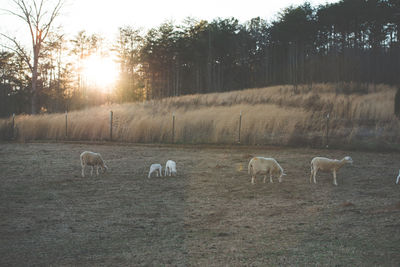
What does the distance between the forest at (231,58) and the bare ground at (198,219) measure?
3083 centimetres

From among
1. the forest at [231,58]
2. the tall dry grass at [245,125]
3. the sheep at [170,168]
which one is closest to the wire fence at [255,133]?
the tall dry grass at [245,125]

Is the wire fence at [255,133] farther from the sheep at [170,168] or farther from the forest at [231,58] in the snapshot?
the forest at [231,58]

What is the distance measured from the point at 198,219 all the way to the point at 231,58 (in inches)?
2086

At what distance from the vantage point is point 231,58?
2254 inches

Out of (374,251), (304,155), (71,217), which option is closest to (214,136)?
(304,155)

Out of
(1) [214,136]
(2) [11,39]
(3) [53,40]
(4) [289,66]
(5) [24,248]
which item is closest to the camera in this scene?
(5) [24,248]

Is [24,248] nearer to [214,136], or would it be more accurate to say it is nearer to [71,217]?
[71,217]

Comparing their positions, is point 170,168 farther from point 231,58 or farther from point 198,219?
point 231,58

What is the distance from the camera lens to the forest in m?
42.6

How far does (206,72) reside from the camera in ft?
183

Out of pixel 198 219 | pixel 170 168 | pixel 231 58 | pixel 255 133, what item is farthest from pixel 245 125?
pixel 231 58

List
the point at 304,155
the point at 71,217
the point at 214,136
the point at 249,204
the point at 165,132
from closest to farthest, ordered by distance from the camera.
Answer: the point at 71,217, the point at 249,204, the point at 304,155, the point at 214,136, the point at 165,132

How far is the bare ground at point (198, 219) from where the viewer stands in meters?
4.55

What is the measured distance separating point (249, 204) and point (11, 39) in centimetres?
3027
